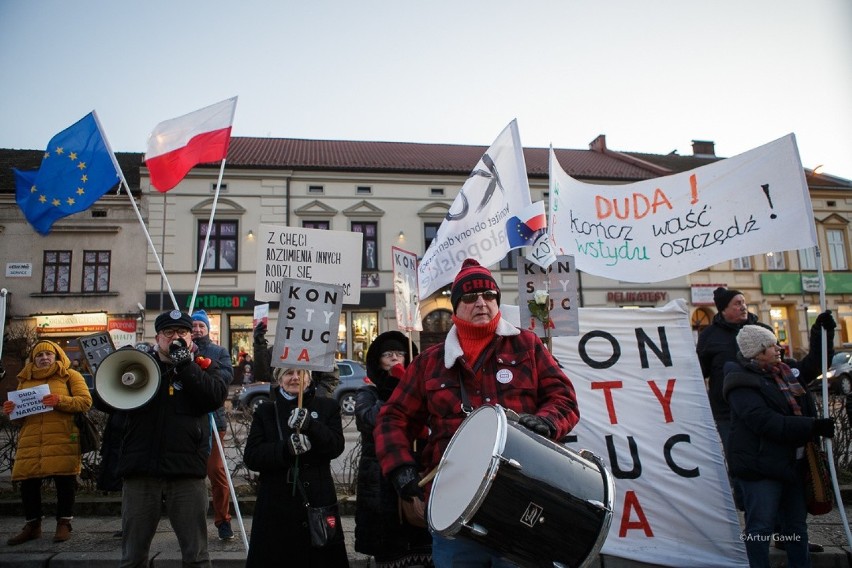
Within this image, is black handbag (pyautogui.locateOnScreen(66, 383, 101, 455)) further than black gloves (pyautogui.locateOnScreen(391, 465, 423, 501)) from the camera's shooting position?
Yes

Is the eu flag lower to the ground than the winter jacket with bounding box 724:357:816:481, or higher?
higher

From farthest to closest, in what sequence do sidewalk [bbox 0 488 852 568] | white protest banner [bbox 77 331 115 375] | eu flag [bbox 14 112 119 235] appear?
white protest banner [bbox 77 331 115 375]
eu flag [bbox 14 112 119 235]
sidewalk [bbox 0 488 852 568]

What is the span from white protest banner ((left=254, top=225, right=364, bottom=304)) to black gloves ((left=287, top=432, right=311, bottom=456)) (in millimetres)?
1830

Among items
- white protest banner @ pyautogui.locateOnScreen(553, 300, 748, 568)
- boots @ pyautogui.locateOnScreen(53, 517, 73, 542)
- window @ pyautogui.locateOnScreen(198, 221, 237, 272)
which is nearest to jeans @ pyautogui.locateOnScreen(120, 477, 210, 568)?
boots @ pyautogui.locateOnScreen(53, 517, 73, 542)

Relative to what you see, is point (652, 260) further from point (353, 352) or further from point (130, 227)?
point (130, 227)

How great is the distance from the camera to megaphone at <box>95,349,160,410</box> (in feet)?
12.3

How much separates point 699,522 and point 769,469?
2.61 feet

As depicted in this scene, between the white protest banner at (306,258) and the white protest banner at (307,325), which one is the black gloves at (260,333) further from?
the white protest banner at (307,325)

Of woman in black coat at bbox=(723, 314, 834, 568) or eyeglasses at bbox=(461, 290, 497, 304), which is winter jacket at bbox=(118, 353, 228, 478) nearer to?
eyeglasses at bbox=(461, 290, 497, 304)

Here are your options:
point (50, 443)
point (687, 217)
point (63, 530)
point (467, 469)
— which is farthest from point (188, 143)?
point (467, 469)

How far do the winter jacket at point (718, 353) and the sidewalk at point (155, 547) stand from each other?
1215 millimetres

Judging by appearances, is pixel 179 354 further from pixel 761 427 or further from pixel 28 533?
pixel 761 427

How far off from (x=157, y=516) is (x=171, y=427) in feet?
1.94

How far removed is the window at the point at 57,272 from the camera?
22.8 metres
